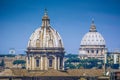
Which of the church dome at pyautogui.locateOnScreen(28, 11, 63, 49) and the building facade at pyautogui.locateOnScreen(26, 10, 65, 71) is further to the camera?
the church dome at pyautogui.locateOnScreen(28, 11, 63, 49)

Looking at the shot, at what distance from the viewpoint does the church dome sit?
13850 centimetres

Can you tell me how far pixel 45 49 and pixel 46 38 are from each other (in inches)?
50.8

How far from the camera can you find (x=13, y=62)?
596 feet

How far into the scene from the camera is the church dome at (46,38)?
13850 cm

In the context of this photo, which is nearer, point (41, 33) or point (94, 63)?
point (41, 33)

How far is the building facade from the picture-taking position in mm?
136750

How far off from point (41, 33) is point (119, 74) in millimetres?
57852

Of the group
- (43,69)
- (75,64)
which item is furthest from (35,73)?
(75,64)

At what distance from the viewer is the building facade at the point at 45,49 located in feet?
449

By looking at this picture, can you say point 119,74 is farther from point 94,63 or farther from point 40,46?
point 94,63

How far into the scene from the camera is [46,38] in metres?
139

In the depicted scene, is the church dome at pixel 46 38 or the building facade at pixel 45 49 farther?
the church dome at pixel 46 38

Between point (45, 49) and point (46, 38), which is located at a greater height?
point (46, 38)

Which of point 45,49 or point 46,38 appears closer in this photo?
point 45,49
